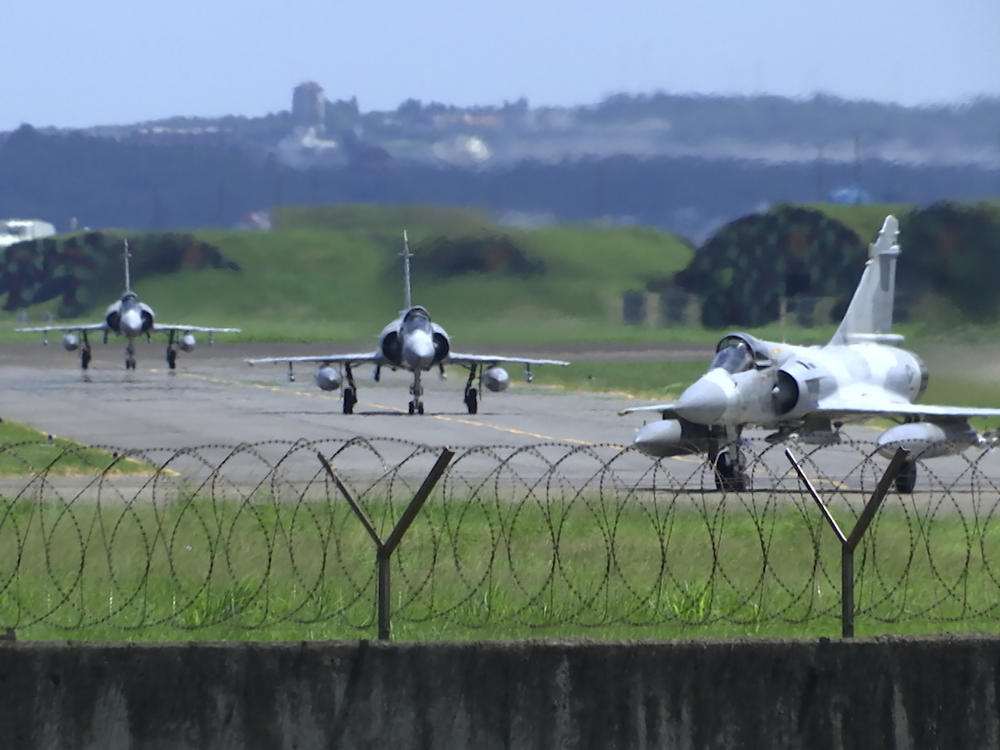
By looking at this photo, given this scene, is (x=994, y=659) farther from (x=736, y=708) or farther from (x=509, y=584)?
(x=509, y=584)

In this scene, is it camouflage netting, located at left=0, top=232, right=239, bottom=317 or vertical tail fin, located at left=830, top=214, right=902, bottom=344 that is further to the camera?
camouflage netting, located at left=0, top=232, right=239, bottom=317

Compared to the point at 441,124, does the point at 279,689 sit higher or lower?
lower

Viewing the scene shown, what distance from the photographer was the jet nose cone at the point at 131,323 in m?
62.5

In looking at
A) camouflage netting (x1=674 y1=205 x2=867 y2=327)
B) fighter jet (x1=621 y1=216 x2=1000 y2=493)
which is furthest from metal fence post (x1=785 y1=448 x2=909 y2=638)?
camouflage netting (x1=674 y1=205 x2=867 y2=327)

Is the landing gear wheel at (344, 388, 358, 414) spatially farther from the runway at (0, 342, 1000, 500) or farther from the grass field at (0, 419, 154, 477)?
the grass field at (0, 419, 154, 477)

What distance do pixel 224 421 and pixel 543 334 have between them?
1782cm

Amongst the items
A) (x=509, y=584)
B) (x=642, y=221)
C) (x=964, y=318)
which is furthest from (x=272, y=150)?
(x=509, y=584)

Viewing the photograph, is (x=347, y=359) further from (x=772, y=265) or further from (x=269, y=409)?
(x=772, y=265)

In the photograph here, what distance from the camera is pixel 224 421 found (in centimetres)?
3866

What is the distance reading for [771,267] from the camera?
54.1 m

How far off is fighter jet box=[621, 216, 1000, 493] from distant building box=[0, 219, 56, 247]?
256 feet

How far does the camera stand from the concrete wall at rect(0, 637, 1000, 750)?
9.71m

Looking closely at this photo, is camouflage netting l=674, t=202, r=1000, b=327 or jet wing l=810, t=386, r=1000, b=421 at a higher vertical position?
camouflage netting l=674, t=202, r=1000, b=327

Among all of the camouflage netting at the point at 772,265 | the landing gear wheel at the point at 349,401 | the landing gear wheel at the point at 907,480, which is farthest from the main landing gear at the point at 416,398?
the landing gear wheel at the point at 907,480
